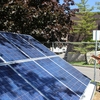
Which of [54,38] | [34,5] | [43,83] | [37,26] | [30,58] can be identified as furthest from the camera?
[54,38]

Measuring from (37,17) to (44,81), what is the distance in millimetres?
5115

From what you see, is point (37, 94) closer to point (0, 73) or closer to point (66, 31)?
point (0, 73)

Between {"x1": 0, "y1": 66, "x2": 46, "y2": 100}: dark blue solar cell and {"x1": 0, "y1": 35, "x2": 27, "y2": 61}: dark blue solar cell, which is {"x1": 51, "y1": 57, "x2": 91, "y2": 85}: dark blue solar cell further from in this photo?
{"x1": 0, "y1": 66, "x2": 46, "y2": 100}: dark blue solar cell

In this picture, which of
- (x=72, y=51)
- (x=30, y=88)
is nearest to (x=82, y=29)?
(x=72, y=51)

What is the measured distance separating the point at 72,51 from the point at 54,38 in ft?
35.9

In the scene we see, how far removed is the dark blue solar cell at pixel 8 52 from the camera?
18.1 ft

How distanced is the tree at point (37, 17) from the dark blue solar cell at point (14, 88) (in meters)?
4.60

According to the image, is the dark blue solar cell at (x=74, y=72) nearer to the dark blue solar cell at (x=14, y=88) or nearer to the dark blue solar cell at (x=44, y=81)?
the dark blue solar cell at (x=44, y=81)

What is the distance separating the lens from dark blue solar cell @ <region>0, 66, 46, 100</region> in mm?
3851

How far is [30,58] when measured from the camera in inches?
253

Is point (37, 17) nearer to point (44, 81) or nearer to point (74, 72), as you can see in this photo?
point (74, 72)

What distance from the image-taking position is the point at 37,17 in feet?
32.1

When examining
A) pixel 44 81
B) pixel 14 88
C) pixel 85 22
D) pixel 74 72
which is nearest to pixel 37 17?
pixel 74 72

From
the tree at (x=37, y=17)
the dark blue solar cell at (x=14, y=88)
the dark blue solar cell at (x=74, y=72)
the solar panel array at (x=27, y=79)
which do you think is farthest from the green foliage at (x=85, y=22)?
the dark blue solar cell at (x=14, y=88)
